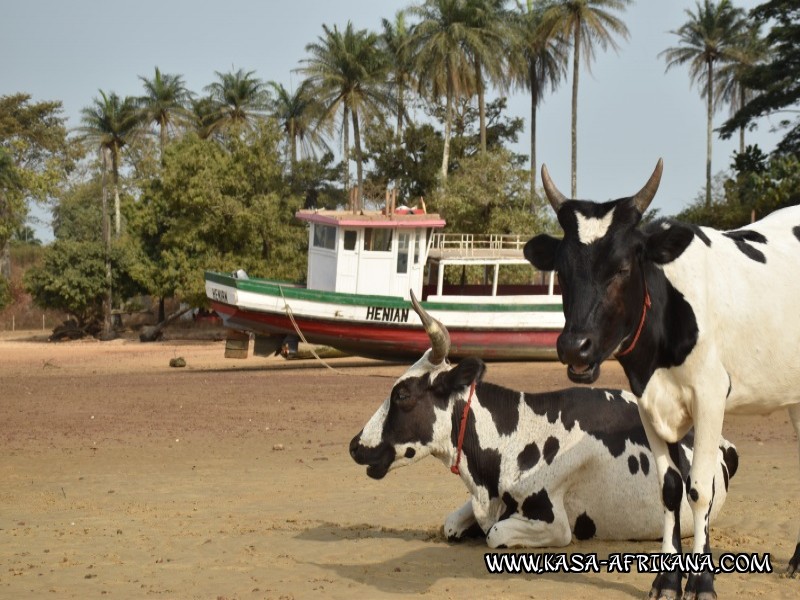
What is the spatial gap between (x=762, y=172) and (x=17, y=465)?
2947 cm

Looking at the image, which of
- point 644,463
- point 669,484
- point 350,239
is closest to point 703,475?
point 669,484

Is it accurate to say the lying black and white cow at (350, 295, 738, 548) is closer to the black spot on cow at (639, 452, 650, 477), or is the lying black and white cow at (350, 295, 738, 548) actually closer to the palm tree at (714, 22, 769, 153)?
the black spot on cow at (639, 452, 650, 477)

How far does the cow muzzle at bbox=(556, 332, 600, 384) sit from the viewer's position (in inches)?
209

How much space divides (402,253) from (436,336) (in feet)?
71.3

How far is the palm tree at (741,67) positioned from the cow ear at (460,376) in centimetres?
4941

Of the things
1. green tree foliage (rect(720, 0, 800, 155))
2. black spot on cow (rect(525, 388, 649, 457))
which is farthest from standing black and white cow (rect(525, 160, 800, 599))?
green tree foliage (rect(720, 0, 800, 155))

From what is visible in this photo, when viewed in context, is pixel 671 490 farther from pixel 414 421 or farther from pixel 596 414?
pixel 414 421

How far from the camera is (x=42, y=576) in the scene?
6.51 metres

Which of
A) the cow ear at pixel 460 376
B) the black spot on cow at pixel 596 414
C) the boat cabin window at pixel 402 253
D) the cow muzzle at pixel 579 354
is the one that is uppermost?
the boat cabin window at pixel 402 253

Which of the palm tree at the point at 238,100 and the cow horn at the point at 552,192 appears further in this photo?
the palm tree at the point at 238,100

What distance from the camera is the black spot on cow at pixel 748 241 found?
6.08 meters

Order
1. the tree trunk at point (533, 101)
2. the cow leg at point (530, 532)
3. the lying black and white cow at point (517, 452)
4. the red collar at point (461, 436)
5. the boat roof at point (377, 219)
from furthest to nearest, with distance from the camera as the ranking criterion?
1. the tree trunk at point (533, 101)
2. the boat roof at point (377, 219)
3. the red collar at point (461, 436)
4. the lying black and white cow at point (517, 452)
5. the cow leg at point (530, 532)

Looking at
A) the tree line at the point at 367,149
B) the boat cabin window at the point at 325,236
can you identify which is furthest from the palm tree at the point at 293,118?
the boat cabin window at the point at 325,236

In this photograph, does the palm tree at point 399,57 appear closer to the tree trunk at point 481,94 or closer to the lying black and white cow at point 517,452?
the tree trunk at point 481,94
